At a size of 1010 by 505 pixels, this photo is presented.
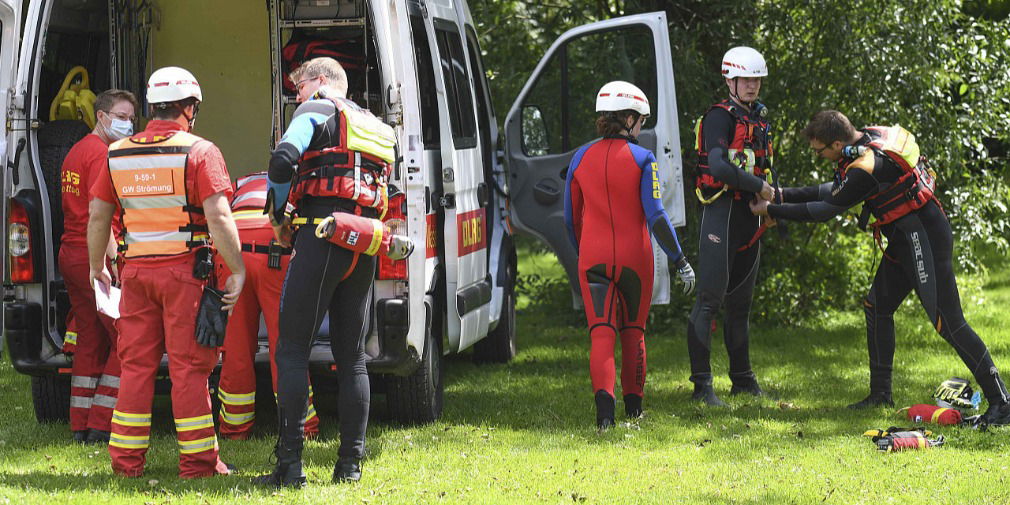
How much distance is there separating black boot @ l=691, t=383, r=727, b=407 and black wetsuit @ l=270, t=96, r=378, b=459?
268 centimetres

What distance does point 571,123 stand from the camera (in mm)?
8180

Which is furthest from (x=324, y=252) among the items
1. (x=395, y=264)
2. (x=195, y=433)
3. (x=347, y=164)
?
(x=195, y=433)

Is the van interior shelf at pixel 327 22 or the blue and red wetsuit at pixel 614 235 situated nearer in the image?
the blue and red wetsuit at pixel 614 235

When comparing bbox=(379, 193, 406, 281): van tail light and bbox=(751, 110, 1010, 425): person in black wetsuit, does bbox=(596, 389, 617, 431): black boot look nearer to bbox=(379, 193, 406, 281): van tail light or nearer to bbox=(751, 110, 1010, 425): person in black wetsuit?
bbox=(379, 193, 406, 281): van tail light

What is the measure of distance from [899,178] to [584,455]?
7.63 feet

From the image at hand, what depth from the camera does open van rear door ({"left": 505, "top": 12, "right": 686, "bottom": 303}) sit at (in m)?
7.62

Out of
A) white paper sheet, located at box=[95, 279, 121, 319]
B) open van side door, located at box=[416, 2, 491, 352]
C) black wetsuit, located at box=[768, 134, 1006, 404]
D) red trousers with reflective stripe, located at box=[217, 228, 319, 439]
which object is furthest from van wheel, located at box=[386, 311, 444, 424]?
black wetsuit, located at box=[768, 134, 1006, 404]

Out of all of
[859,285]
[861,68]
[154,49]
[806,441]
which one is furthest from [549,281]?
[806,441]

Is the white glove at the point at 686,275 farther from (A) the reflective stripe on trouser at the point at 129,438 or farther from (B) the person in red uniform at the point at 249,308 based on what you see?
(A) the reflective stripe on trouser at the point at 129,438

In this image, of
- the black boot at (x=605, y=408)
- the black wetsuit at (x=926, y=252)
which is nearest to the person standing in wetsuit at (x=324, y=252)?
the black boot at (x=605, y=408)

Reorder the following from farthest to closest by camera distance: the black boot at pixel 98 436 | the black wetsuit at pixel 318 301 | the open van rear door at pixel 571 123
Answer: the open van rear door at pixel 571 123 → the black boot at pixel 98 436 → the black wetsuit at pixel 318 301

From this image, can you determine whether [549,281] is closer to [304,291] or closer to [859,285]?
[859,285]

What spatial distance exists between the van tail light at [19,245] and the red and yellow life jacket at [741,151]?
3641mm

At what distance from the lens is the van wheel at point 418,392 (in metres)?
6.71
